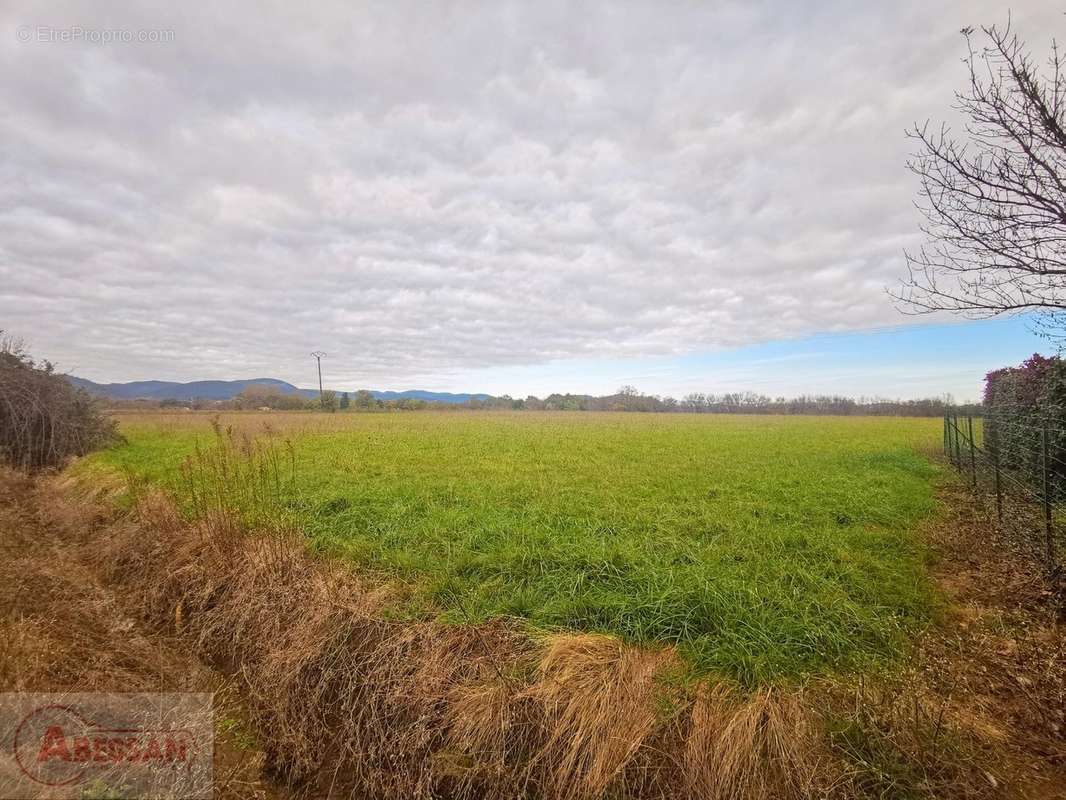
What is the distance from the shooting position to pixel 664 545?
669cm

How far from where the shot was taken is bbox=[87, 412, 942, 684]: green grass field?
4.50m

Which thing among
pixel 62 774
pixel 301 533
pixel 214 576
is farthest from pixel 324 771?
pixel 301 533

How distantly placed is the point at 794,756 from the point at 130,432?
3118 cm

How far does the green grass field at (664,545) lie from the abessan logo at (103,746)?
2.05 m

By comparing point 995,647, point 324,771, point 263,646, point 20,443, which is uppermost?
point 20,443

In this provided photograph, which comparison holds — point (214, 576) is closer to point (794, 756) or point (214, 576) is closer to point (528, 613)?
point (528, 613)

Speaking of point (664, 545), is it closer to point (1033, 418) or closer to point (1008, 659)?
point (1008, 659)

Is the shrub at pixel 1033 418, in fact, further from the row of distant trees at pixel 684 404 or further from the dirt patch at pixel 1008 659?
the row of distant trees at pixel 684 404

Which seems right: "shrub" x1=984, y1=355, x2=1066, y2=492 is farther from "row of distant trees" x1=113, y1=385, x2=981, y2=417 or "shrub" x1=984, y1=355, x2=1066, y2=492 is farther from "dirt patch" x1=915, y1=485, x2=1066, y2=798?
"row of distant trees" x1=113, y1=385, x2=981, y2=417

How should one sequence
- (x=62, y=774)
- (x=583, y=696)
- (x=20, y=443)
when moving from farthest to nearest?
(x=20, y=443), (x=583, y=696), (x=62, y=774)

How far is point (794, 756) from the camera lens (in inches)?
121

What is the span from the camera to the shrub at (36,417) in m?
14.4

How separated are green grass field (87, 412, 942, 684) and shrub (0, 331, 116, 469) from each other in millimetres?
3902

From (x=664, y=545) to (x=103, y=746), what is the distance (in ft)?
19.7
